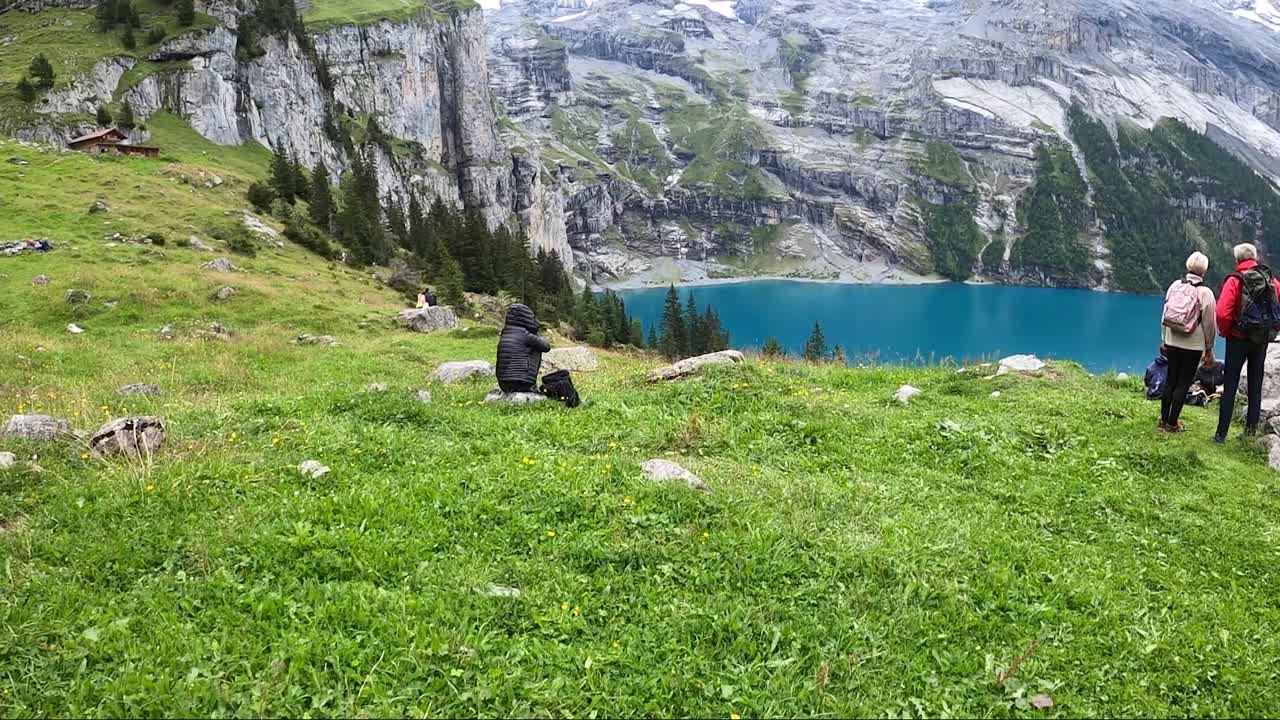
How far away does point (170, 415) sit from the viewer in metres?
11.8

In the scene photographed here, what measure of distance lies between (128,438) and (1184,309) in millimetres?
16949

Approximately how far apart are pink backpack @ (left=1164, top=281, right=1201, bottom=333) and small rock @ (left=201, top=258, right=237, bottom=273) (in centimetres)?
4006

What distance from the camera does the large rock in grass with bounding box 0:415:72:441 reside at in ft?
30.8

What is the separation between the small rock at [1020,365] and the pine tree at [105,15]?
111853mm

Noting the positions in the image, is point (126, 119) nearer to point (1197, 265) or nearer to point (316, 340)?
point (316, 340)

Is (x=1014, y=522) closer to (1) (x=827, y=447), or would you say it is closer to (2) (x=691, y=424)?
(1) (x=827, y=447)

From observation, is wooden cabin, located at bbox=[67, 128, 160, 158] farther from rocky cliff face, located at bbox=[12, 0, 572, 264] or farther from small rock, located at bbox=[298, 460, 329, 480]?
small rock, located at bbox=[298, 460, 329, 480]

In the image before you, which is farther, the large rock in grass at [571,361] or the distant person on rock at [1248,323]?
the large rock in grass at [571,361]

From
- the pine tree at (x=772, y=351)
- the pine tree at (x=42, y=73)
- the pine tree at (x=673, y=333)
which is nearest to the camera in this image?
the pine tree at (x=772, y=351)

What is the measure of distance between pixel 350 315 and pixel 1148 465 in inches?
1292

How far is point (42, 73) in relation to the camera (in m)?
69.3

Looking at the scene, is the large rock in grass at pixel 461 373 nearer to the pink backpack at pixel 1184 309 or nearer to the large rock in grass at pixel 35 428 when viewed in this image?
the large rock in grass at pixel 35 428

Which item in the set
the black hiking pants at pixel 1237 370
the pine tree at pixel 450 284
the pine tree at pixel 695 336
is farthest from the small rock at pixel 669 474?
the pine tree at pixel 695 336

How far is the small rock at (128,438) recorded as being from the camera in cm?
902
